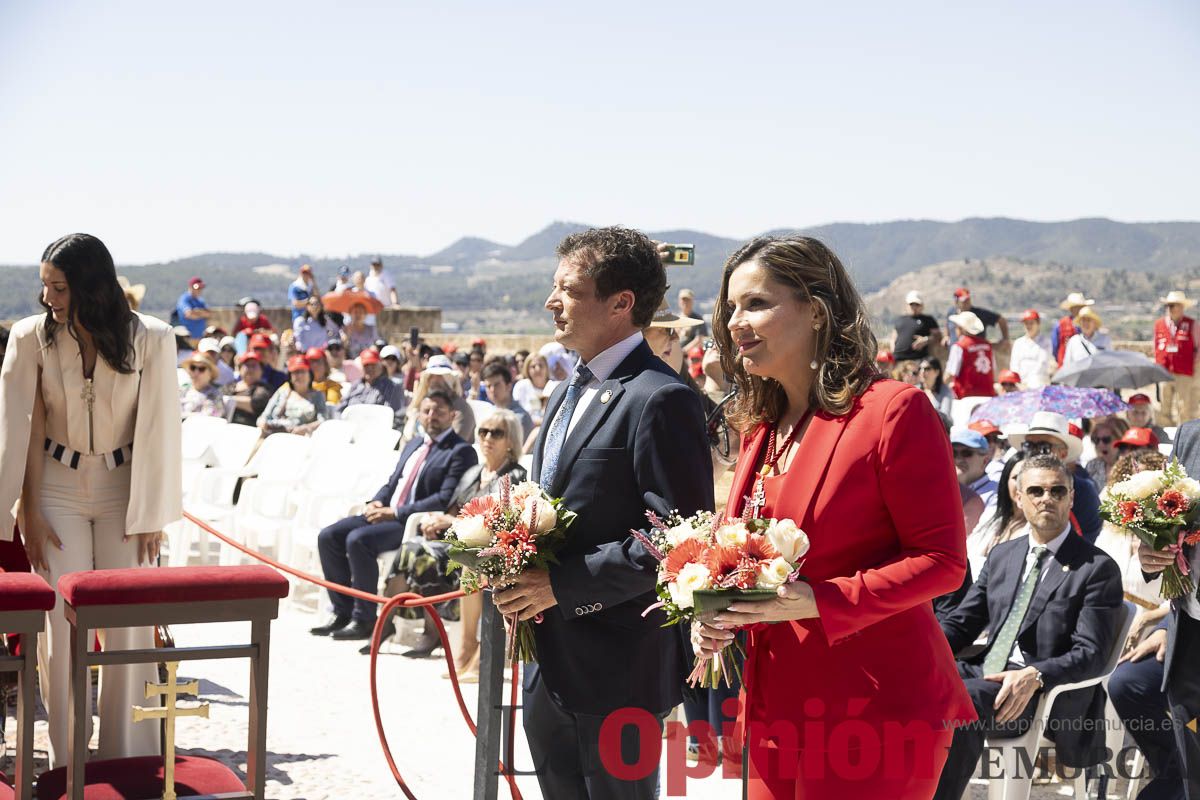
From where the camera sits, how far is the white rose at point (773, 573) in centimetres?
279

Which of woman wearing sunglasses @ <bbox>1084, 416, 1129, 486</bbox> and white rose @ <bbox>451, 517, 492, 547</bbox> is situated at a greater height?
white rose @ <bbox>451, 517, 492, 547</bbox>

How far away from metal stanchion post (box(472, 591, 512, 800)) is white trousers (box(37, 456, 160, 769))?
5.80 ft

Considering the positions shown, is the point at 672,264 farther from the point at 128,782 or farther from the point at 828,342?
the point at 128,782

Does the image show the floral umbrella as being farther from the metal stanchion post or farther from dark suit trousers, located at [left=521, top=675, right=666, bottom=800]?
dark suit trousers, located at [left=521, top=675, right=666, bottom=800]

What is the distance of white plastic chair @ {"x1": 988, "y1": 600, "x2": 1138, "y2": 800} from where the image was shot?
215 inches

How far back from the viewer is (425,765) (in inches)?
259

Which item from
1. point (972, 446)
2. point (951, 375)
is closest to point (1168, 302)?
point (951, 375)

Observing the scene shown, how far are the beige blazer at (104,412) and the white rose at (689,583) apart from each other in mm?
3292

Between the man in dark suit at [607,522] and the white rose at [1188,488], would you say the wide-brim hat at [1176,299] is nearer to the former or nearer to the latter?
the white rose at [1188,488]

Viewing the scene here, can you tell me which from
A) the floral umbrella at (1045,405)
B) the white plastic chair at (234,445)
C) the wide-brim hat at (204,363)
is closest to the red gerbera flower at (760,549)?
the floral umbrella at (1045,405)

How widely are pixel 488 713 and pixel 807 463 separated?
1.86 m

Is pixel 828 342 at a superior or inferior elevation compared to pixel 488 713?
superior

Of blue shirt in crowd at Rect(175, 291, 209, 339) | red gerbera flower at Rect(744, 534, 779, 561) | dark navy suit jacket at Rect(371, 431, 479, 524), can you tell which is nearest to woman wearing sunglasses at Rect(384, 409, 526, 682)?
dark navy suit jacket at Rect(371, 431, 479, 524)

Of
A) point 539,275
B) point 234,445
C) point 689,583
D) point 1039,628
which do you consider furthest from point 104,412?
point 539,275
